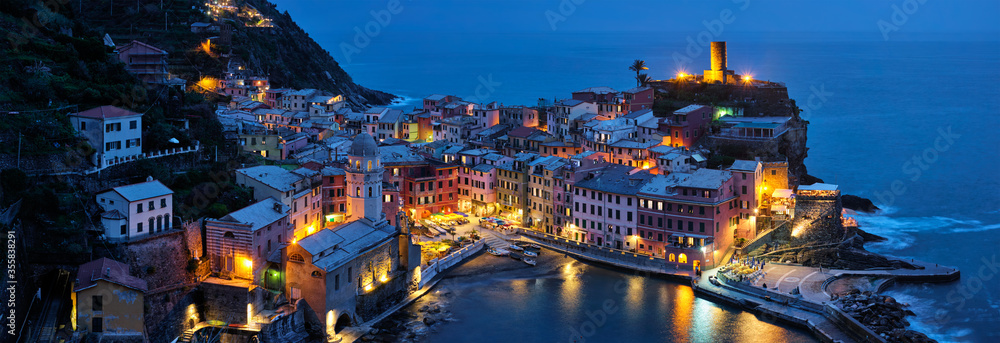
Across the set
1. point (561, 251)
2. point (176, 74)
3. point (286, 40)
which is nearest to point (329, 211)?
point (561, 251)

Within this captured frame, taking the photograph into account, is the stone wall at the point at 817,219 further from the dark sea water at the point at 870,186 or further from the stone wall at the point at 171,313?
the stone wall at the point at 171,313

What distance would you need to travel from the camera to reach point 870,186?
255ft

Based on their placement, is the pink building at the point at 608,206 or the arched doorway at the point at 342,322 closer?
the arched doorway at the point at 342,322

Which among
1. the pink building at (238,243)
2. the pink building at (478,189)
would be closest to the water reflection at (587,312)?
the pink building at (238,243)

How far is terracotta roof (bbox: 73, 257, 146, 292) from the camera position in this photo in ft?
121

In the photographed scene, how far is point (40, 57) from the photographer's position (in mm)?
51969

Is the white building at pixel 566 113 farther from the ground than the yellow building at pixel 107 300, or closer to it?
farther from the ground

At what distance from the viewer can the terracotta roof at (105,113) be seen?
1791 inches

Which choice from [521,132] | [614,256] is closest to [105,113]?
[614,256]

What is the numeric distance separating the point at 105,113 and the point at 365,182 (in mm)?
13125

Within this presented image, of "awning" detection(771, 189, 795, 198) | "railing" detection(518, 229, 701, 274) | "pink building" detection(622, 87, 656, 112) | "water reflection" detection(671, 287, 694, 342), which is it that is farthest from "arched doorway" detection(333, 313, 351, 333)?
"pink building" detection(622, 87, 656, 112)

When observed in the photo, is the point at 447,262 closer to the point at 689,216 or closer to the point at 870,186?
the point at 689,216

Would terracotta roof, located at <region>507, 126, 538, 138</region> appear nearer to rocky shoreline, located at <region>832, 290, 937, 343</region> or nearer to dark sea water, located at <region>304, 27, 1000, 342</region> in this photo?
dark sea water, located at <region>304, 27, 1000, 342</region>

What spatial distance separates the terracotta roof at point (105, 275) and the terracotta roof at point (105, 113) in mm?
9843
